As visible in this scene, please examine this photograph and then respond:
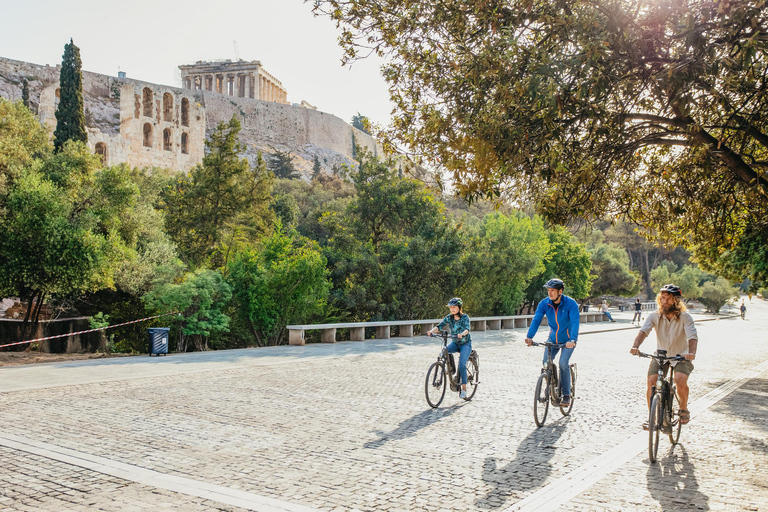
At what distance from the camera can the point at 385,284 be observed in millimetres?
26766

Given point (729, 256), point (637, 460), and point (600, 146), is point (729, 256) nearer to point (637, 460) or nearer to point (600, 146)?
point (600, 146)

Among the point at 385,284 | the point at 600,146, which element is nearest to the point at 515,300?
the point at 385,284

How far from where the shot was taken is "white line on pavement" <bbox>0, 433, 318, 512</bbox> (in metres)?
4.82

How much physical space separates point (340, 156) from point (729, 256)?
11017 centimetres

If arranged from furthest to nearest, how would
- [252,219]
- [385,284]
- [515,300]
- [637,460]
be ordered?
[515,300] < [252,219] < [385,284] < [637,460]

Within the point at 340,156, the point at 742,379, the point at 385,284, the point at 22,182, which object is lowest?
the point at 742,379

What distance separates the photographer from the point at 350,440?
23.1 ft

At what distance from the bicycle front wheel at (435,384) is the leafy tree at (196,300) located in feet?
33.0

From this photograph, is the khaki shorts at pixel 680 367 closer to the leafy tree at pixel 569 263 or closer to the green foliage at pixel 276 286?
the green foliage at pixel 276 286

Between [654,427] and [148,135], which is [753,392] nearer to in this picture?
[654,427]

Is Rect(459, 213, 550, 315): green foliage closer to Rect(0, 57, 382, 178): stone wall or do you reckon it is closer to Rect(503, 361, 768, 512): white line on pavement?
Rect(503, 361, 768, 512): white line on pavement

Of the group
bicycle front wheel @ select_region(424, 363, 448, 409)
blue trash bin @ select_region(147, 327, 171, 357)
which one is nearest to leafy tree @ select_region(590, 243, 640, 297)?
blue trash bin @ select_region(147, 327, 171, 357)

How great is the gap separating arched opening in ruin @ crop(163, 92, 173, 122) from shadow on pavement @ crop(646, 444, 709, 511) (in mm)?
94622

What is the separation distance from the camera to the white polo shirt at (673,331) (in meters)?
6.80
